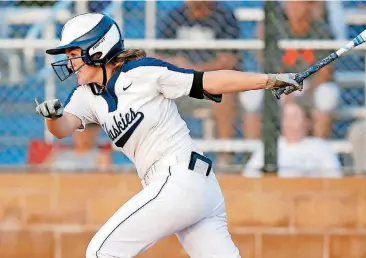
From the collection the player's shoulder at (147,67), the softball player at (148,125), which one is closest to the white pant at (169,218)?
the softball player at (148,125)

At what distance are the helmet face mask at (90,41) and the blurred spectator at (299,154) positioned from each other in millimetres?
2517

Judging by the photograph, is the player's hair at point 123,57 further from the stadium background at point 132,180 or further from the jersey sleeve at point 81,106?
the stadium background at point 132,180

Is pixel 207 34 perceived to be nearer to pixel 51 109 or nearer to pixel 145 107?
pixel 145 107

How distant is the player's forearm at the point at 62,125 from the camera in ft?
17.1

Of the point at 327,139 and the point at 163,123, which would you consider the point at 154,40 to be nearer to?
the point at 327,139

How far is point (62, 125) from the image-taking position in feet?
17.3

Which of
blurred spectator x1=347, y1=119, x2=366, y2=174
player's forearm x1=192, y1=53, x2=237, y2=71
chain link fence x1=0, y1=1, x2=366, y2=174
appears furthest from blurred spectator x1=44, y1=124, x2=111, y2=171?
blurred spectator x1=347, y1=119, x2=366, y2=174

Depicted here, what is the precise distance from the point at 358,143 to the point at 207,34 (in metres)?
1.35

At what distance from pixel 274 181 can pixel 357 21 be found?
1.33 m

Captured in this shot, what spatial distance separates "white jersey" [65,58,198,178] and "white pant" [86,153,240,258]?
11cm

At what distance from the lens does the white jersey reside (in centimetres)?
515

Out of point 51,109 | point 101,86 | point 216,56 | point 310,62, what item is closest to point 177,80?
point 101,86

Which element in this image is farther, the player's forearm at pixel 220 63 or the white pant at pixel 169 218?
the player's forearm at pixel 220 63

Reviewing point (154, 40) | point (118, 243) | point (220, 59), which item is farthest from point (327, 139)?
point (118, 243)
